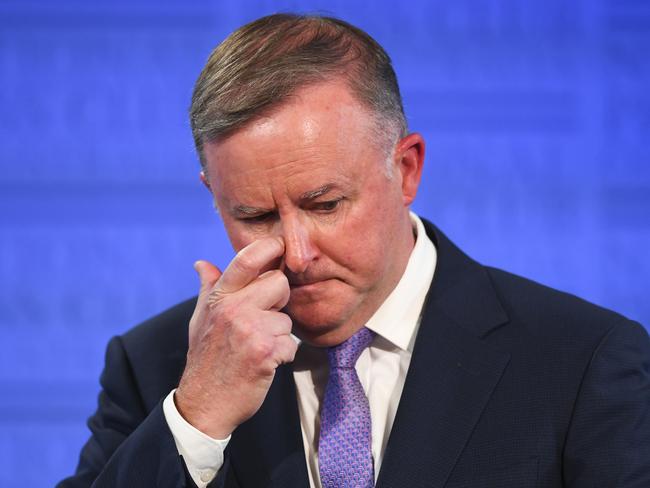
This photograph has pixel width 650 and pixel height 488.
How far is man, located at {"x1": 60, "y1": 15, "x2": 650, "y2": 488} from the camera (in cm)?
175

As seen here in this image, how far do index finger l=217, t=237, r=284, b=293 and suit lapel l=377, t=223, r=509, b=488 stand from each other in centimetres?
38

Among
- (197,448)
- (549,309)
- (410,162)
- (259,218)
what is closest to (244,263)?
(259,218)

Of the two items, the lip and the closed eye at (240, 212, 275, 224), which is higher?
the closed eye at (240, 212, 275, 224)

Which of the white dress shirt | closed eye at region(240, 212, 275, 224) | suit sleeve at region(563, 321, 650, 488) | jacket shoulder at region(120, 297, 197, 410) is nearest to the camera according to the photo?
suit sleeve at region(563, 321, 650, 488)

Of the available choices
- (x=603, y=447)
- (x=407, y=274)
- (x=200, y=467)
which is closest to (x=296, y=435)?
(x=200, y=467)

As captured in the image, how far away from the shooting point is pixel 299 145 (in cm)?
176

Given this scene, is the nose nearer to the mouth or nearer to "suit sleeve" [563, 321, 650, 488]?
the mouth

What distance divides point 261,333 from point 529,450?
0.55 m

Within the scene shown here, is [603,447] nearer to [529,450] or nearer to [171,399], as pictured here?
[529,450]

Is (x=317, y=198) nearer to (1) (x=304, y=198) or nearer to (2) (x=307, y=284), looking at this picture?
(1) (x=304, y=198)

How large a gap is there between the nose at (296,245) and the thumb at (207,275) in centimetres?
19

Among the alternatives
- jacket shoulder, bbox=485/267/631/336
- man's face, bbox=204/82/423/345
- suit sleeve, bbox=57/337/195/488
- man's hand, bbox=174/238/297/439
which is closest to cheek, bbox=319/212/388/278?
man's face, bbox=204/82/423/345

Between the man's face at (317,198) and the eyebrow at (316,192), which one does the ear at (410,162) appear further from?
the eyebrow at (316,192)

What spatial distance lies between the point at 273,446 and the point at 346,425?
0.53 feet
